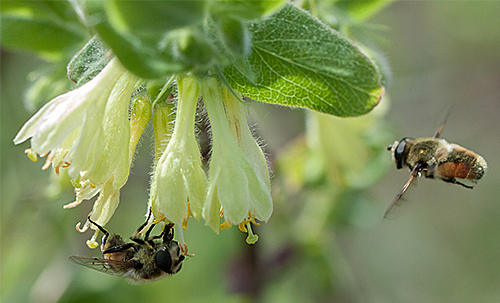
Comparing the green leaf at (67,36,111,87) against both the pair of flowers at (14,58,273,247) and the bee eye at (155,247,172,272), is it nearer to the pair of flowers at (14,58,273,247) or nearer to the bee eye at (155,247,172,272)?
the pair of flowers at (14,58,273,247)

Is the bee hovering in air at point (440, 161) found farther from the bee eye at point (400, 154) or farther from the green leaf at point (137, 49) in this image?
the green leaf at point (137, 49)

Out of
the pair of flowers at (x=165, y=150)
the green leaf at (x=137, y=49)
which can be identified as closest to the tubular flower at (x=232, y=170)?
the pair of flowers at (x=165, y=150)

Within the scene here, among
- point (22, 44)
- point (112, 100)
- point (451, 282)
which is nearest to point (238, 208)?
point (112, 100)

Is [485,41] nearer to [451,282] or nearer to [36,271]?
[451,282]

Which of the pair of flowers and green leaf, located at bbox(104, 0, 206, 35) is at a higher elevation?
green leaf, located at bbox(104, 0, 206, 35)

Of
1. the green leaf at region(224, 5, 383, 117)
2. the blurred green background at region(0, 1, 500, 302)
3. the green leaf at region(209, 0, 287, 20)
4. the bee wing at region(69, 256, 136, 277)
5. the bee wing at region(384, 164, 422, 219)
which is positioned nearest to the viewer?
the green leaf at region(209, 0, 287, 20)

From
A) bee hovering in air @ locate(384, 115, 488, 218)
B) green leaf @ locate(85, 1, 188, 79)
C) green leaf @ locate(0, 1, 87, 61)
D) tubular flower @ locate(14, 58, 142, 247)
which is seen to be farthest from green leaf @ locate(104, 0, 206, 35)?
bee hovering in air @ locate(384, 115, 488, 218)

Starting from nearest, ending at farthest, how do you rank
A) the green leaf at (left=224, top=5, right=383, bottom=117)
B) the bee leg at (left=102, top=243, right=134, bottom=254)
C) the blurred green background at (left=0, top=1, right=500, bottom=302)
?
the green leaf at (left=224, top=5, right=383, bottom=117) < the bee leg at (left=102, top=243, right=134, bottom=254) < the blurred green background at (left=0, top=1, right=500, bottom=302)
